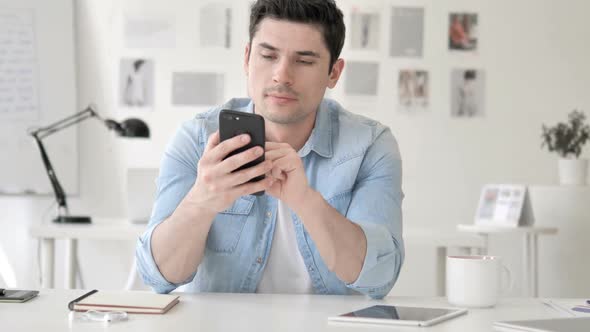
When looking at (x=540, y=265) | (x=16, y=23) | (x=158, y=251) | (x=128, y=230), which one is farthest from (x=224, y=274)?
(x=16, y=23)

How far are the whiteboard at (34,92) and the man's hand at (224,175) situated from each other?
2747 millimetres

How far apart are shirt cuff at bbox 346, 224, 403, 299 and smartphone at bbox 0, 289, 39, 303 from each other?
23.3 inches

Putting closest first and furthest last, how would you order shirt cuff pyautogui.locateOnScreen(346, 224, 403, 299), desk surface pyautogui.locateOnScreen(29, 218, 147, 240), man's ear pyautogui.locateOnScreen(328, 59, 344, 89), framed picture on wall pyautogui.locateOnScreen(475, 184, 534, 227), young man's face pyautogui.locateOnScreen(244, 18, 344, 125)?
shirt cuff pyautogui.locateOnScreen(346, 224, 403, 299), young man's face pyautogui.locateOnScreen(244, 18, 344, 125), man's ear pyautogui.locateOnScreen(328, 59, 344, 89), desk surface pyautogui.locateOnScreen(29, 218, 147, 240), framed picture on wall pyautogui.locateOnScreen(475, 184, 534, 227)

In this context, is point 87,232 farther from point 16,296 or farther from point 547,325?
point 547,325

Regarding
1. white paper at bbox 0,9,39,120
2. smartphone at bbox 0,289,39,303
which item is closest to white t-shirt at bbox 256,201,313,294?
smartphone at bbox 0,289,39,303

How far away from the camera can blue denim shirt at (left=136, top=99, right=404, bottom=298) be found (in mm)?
1574

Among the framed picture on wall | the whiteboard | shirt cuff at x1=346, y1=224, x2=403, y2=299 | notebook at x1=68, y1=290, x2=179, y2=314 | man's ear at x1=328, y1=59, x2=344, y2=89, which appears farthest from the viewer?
the whiteboard

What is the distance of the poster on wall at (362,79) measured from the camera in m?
4.03

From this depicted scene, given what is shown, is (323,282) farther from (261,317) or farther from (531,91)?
(531,91)

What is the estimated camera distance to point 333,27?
1.70 meters

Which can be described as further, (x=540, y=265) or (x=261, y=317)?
(x=540, y=265)

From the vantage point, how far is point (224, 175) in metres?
1.37

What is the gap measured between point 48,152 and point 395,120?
179 cm

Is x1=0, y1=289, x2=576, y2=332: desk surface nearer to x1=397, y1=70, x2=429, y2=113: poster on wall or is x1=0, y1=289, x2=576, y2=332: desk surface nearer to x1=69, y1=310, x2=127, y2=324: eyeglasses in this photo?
x1=69, y1=310, x2=127, y2=324: eyeglasses
